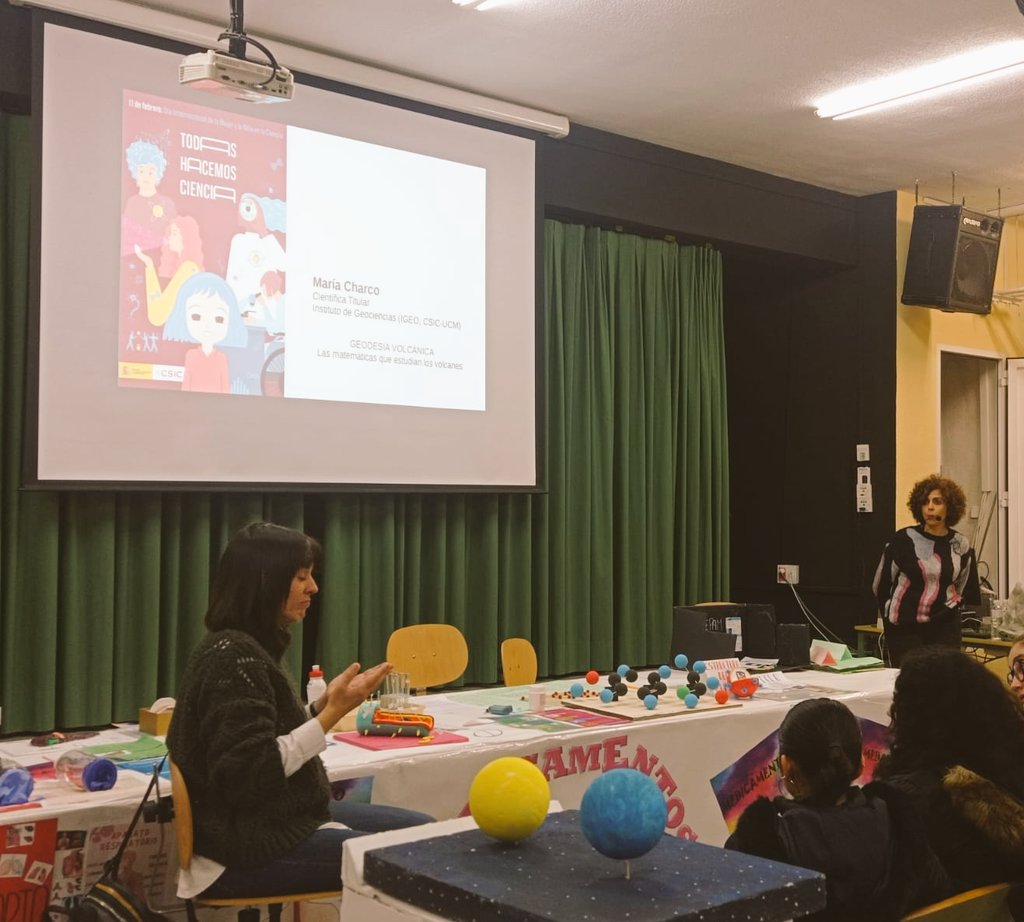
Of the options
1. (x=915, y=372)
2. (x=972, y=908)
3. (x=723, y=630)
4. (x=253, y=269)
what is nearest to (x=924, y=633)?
(x=723, y=630)

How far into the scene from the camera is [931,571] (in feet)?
16.0

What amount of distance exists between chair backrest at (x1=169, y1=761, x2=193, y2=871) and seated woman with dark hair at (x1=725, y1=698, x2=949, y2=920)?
3.14 feet

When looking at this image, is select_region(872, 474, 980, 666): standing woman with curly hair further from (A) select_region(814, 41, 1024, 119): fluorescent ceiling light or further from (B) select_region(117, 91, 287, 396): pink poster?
(B) select_region(117, 91, 287, 396): pink poster

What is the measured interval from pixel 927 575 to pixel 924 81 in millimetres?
2032

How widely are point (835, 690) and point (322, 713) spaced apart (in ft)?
6.37

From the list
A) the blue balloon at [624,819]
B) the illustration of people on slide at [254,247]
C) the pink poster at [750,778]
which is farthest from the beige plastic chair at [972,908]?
the illustration of people on slide at [254,247]

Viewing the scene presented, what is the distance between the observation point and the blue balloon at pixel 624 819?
4.04ft

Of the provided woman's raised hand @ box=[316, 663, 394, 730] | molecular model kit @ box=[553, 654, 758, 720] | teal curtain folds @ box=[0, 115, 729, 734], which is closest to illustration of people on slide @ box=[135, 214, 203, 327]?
teal curtain folds @ box=[0, 115, 729, 734]

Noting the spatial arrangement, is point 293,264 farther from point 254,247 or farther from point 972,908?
point 972,908

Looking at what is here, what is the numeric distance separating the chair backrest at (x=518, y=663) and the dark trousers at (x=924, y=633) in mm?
1717

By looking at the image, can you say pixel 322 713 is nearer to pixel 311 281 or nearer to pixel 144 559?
pixel 144 559

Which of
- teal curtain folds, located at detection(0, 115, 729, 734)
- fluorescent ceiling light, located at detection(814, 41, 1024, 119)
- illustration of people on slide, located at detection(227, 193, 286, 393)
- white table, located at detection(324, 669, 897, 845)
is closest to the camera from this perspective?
white table, located at detection(324, 669, 897, 845)

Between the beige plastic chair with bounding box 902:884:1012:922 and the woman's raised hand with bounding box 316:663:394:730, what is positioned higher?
the woman's raised hand with bounding box 316:663:394:730

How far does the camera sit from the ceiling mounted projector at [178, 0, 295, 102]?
316 cm
